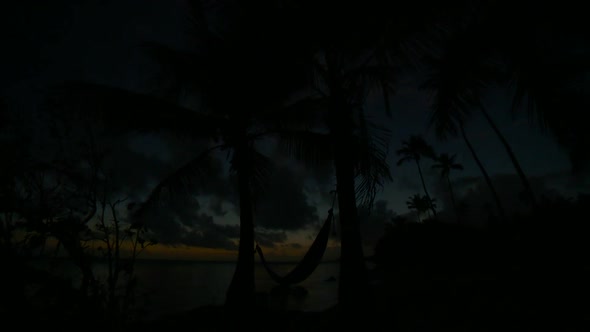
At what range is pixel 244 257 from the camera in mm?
5309

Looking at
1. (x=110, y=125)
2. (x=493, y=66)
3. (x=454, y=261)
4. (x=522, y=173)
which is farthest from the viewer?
(x=454, y=261)

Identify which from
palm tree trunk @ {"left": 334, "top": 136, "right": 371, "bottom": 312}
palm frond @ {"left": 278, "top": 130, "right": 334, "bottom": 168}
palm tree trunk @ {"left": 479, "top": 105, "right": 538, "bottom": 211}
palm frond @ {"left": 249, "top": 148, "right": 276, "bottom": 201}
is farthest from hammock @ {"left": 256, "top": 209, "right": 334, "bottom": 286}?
palm tree trunk @ {"left": 479, "top": 105, "right": 538, "bottom": 211}

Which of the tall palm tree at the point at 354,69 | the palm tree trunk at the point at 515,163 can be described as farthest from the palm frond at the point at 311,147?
the palm tree trunk at the point at 515,163

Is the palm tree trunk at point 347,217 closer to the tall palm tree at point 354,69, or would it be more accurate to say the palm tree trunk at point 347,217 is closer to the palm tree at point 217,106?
the tall palm tree at point 354,69

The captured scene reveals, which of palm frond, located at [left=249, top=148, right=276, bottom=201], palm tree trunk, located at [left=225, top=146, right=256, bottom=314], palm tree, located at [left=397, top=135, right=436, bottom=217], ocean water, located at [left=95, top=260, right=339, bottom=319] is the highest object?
palm tree, located at [left=397, top=135, right=436, bottom=217]

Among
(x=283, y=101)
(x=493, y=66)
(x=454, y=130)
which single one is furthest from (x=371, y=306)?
(x=283, y=101)

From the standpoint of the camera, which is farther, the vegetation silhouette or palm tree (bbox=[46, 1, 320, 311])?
palm tree (bbox=[46, 1, 320, 311])

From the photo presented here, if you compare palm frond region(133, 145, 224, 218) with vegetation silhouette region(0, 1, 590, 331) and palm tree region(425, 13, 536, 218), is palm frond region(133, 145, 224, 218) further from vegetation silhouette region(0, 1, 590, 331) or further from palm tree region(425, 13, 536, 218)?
palm tree region(425, 13, 536, 218)

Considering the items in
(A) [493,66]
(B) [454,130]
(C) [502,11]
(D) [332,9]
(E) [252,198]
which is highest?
(D) [332,9]

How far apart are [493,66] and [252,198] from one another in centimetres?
473

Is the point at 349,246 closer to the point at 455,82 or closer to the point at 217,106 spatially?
the point at 455,82

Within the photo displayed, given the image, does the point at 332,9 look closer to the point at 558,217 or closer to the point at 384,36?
the point at 384,36

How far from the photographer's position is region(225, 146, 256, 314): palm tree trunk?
4965mm

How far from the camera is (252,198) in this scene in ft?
20.3
